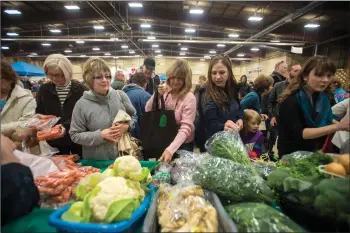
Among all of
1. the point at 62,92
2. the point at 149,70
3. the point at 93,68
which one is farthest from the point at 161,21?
the point at 93,68

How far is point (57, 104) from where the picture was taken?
6.64 ft

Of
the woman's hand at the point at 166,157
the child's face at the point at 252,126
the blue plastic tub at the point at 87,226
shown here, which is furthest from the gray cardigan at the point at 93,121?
the child's face at the point at 252,126

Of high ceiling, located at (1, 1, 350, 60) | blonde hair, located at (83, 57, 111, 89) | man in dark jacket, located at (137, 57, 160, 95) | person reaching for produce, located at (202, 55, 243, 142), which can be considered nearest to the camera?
blonde hair, located at (83, 57, 111, 89)

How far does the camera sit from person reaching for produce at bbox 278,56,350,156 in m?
1.10

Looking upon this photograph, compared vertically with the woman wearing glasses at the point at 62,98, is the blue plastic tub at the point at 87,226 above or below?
below

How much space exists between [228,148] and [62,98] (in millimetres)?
1540

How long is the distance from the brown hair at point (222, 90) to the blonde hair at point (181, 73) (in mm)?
163

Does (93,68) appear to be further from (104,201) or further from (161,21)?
(161,21)

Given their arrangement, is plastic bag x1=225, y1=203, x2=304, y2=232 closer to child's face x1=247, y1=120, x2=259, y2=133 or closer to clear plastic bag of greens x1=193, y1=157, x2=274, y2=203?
clear plastic bag of greens x1=193, y1=157, x2=274, y2=203

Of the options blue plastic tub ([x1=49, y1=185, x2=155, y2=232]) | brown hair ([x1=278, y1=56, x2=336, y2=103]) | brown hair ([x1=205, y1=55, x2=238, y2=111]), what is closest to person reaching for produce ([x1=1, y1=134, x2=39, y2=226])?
blue plastic tub ([x1=49, y1=185, x2=155, y2=232])

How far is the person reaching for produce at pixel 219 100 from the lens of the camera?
66.6 inches

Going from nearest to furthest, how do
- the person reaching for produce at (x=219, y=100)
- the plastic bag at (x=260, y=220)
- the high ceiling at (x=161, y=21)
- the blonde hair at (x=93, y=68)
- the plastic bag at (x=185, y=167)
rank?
1. the plastic bag at (x=260, y=220)
2. the plastic bag at (x=185, y=167)
3. the blonde hair at (x=93, y=68)
4. the person reaching for produce at (x=219, y=100)
5. the high ceiling at (x=161, y=21)

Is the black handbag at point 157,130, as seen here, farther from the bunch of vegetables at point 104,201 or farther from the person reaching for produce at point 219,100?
the bunch of vegetables at point 104,201

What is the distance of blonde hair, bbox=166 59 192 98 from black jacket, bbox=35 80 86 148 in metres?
0.87
